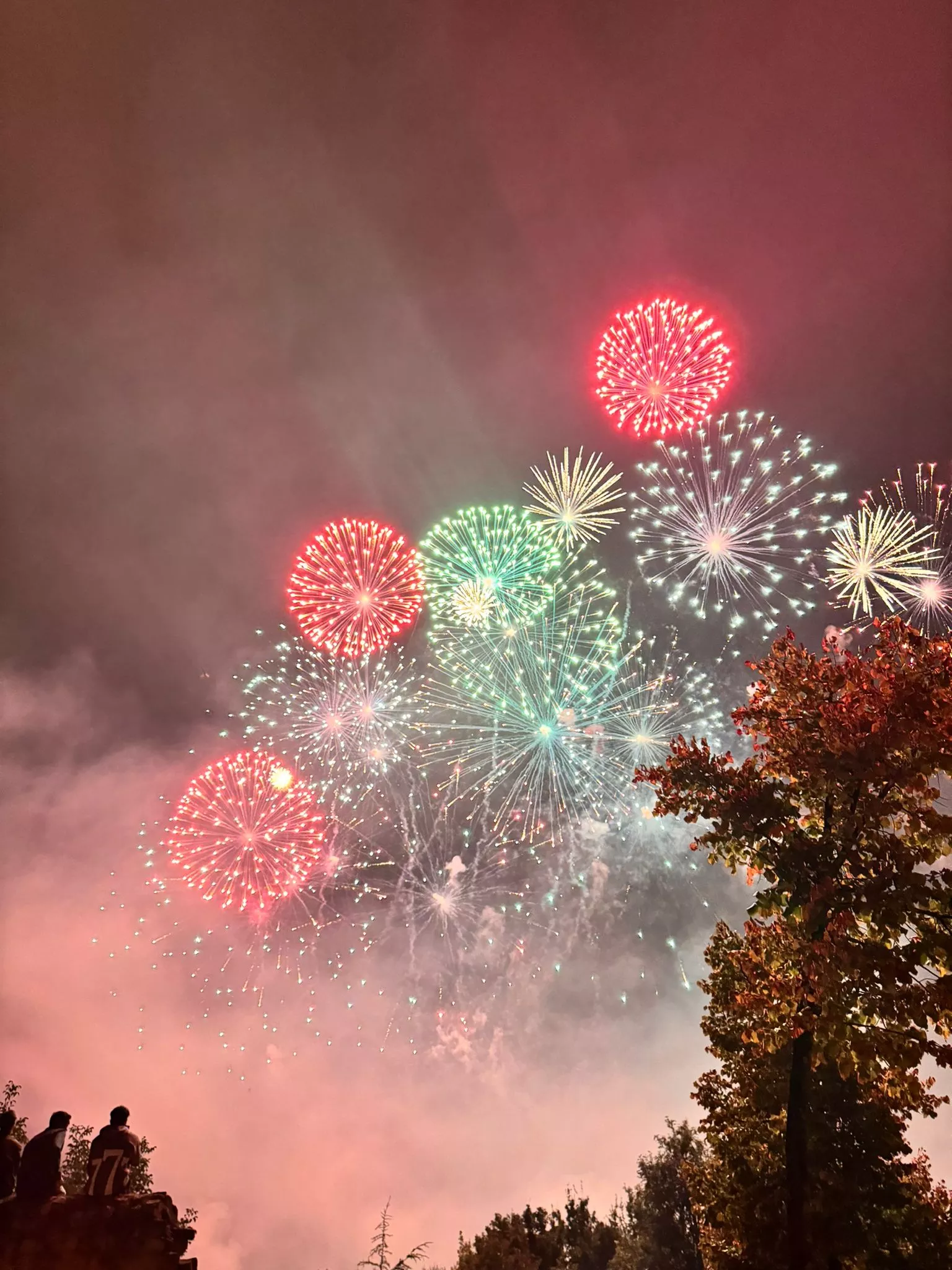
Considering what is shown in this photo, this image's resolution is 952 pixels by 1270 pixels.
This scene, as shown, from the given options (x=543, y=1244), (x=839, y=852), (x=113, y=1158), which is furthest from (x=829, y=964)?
(x=543, y=1244)

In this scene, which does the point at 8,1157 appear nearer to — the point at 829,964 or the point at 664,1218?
the point at 829,964

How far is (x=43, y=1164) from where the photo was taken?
8812 mm

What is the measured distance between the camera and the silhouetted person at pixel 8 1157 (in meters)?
8.68

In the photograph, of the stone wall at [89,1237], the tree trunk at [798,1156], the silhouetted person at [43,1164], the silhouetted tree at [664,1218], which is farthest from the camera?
the silhouetted tree at [664,1218]

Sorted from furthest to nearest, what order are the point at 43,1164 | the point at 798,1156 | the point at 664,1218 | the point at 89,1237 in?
the point at 664,1218
the point at 798,1156
the point at 43,1164
the point at 89,1237

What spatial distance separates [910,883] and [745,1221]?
875cm

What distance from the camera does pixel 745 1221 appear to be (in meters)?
12.0

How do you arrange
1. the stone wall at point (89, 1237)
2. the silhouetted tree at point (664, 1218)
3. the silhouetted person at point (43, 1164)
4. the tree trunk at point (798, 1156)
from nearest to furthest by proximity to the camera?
1. the stone wall at point (89, 1237)
2. the silhouetted person at point (43, 1164)
3. the tree trunk at point (798, 1156)
4. the silhouetted tree at point (664, 1218)

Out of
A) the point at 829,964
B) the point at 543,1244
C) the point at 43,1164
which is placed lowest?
the point at 543,1244

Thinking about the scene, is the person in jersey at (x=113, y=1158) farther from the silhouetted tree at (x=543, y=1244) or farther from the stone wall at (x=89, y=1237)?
the silhouetted tree at (x=543, y=1244)

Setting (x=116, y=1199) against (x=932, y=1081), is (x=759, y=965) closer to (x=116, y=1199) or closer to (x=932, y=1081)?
(x=932, y=1081)

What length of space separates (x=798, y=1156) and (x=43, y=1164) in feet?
38.4

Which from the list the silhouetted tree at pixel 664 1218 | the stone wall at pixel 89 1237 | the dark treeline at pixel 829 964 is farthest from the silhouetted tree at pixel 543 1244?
the stone wall at pixel 89 1237

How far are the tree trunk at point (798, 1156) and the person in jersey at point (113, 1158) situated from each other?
10.0m
